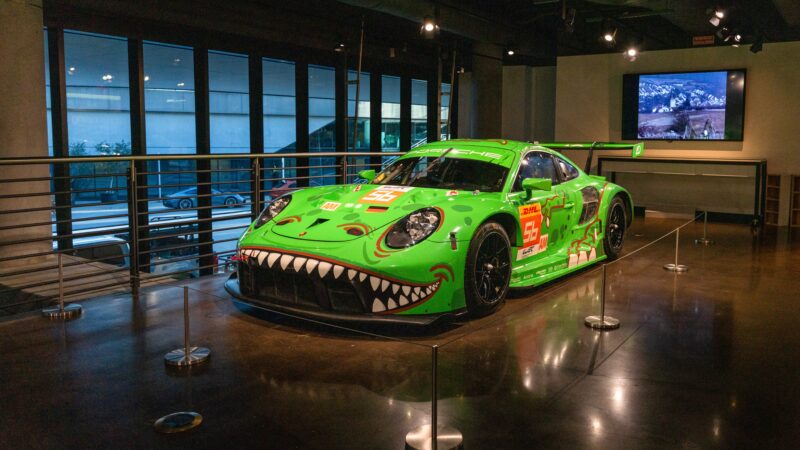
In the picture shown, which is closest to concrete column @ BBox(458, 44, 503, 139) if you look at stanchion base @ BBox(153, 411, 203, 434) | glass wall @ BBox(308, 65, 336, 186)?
glass wall @ BBox(308, 65, 336, 186)

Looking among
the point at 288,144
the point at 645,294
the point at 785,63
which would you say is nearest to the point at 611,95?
the point at 785,63

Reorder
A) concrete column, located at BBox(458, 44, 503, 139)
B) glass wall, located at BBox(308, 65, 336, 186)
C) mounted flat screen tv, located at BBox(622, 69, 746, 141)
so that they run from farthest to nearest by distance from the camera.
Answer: concrete column, located at BBox(458, 44, 503, 139), glass wall, located at BBox(308, 65, 336, 186), mounted flat screen tv, located at BBox(622, 69, 746, 141)

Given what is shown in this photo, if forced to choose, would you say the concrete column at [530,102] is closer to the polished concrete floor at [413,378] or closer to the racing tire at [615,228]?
the racing tire at [615,228]

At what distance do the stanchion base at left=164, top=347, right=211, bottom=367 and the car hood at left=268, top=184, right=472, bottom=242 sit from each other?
0.95 meters

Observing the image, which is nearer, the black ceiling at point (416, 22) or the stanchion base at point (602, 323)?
the stanchion base at point (602, 323)

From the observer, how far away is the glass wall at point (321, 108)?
12859mm

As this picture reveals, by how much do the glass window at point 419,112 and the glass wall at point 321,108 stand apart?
2.90 m

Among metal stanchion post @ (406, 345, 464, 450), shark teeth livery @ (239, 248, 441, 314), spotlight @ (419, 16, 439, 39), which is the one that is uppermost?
spotlight @ (419, 16, 439, 39)

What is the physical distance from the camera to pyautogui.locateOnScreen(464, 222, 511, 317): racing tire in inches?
177

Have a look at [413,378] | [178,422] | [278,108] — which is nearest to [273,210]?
[413,378]

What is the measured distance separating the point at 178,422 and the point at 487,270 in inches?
91.4

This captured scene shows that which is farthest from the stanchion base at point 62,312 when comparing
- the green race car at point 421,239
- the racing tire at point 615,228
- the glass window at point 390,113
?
the glass window at point 390,113

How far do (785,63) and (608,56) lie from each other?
8.82 ft

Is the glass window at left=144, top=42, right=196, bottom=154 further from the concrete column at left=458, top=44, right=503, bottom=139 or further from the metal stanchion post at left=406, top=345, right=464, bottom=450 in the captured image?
the metal stanchion post at left=406, top=345, right=464, bottom=450
